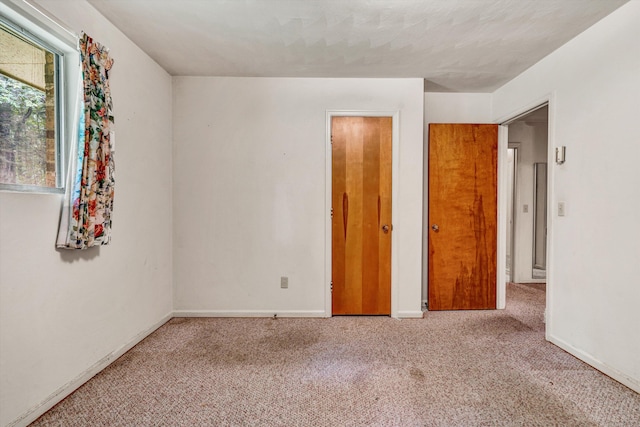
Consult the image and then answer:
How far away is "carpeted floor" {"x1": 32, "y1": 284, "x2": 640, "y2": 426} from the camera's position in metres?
1.62

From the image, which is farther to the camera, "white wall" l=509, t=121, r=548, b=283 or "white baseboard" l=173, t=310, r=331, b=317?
"white wall" l=509, t=121, r=548, b=283

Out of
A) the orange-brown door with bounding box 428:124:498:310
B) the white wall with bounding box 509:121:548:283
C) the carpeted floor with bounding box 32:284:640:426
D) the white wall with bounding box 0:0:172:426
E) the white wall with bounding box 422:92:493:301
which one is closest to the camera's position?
the white wall with bounding box 0:0:172:426

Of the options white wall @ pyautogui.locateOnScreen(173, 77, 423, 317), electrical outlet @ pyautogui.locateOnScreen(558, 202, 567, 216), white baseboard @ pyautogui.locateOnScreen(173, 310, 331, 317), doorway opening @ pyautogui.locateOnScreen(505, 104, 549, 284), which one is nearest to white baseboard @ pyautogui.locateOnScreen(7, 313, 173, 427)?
white baseboard @ pyautogui.locateOnScreen(173, 310, 331, 317)

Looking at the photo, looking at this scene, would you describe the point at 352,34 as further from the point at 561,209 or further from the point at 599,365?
the point at 599,365

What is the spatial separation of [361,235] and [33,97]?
266 cm

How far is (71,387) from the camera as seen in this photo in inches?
71.8

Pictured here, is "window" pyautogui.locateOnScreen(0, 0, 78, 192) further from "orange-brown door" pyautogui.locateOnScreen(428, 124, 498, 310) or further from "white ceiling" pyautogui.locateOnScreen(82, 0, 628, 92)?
"orange-brown door" pyautogui.locateOnScreen(428, 124, 498, 310)

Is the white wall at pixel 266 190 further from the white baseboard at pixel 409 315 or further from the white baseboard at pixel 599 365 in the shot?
the white baseboard at pixel 599 365

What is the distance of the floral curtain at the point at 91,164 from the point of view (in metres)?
1.76

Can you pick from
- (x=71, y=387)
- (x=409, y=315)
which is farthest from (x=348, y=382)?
(x=71, y=387)

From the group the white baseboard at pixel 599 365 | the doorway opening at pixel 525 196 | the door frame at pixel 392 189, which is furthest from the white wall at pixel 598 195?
the doorway opening at pixel 525 196

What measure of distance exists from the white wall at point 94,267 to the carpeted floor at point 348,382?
216 millimetres

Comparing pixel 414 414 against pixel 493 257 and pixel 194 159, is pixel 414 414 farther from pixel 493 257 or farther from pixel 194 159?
pixel 194 159

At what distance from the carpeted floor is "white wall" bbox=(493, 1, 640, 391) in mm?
258
